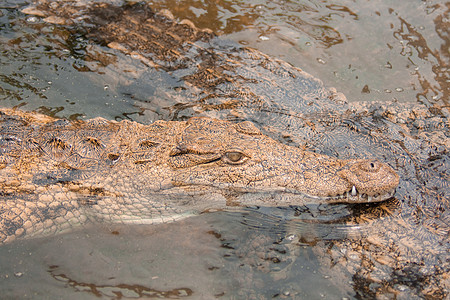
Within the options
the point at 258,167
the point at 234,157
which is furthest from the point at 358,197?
the point at 234,157

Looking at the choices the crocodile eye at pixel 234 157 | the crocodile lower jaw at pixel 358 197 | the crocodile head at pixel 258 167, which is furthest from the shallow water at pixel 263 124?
the crocodile eye at pixel 234 157

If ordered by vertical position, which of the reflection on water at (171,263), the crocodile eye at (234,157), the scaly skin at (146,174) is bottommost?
the reflection on water at (171,263)

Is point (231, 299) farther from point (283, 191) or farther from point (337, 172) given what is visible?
point (337, 172)

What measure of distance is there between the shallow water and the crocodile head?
304 millimetres

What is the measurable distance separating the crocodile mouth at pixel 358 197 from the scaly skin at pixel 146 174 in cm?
1

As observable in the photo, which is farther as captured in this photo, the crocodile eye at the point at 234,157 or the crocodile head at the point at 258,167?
the crocodile eye at the point at 234,157

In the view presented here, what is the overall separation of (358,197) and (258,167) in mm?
886

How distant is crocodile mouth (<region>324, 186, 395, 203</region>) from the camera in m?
3.27

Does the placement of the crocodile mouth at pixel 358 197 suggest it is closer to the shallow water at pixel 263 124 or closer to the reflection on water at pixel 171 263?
the shallow water at pixel 263 124

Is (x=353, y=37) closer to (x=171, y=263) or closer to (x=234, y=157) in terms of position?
(x=234, y=157)

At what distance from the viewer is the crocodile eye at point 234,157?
3.44 meters

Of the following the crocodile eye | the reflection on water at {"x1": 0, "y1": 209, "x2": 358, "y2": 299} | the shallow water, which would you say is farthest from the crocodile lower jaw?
the crocodile eye

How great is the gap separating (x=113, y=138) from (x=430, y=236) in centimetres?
293

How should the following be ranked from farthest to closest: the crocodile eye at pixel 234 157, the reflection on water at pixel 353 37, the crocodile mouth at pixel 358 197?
the reflection on water at pixel 353 37 < the crocodile eye at pixel 234 157 < the crocodile mouth at pixel 358 197
